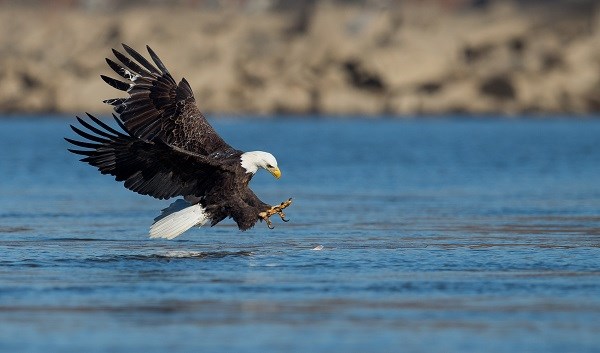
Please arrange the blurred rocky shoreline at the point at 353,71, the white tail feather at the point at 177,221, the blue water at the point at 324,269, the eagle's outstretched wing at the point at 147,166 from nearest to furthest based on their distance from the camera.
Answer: the blue water at the point at 324,269, the eagle's outstretched wing at the point at 147,166, the white tail feather at the point at 177,221, the blurred rocky shoreline at the point at 353,71

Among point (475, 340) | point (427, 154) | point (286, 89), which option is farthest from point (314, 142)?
point (475, 340)

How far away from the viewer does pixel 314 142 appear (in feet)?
110

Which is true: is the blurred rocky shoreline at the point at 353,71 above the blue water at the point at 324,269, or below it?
above

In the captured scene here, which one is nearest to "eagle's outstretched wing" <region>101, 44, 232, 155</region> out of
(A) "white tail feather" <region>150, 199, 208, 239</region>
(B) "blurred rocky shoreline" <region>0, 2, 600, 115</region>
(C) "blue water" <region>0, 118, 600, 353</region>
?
(A) "white tail feather" <region>150, 199, 208, 239</region>

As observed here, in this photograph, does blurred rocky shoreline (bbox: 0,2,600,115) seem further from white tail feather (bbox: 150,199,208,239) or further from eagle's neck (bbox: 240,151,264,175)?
eagle's neck (bbox: 240,151,264,175)

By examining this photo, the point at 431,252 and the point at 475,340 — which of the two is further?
the point at 431,252

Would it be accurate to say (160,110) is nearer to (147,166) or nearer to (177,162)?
(147,166)

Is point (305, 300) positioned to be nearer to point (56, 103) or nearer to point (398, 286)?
point (398, 286)

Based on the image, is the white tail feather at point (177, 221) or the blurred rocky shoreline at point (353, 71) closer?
the white tail feather at point (177, 221)

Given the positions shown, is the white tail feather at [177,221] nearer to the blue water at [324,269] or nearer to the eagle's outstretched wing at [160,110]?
the blue water at [324,269]

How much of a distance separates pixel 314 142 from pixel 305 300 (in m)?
24.3

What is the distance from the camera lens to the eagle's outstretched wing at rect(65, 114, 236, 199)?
12148 millimetres

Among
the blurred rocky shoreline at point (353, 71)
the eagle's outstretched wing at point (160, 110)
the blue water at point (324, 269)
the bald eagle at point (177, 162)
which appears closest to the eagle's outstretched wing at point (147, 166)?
the bald eagle at point (177, 162)

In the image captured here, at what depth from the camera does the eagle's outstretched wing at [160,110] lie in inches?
505
